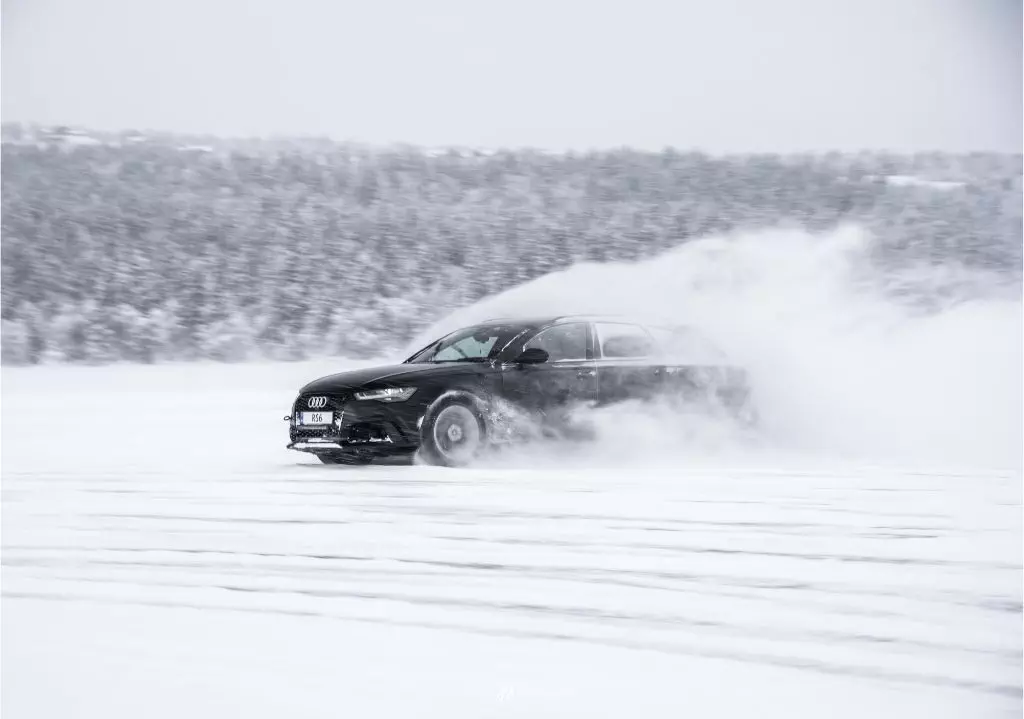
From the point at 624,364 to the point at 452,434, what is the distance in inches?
70.2

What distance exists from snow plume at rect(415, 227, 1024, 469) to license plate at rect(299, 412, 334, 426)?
236 centimetres

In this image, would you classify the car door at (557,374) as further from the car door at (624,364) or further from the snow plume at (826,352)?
the snow plume at (826,352)

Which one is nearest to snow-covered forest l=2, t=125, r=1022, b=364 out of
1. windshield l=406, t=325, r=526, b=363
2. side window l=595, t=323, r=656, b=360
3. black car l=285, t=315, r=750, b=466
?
windshield l=406, t=325, r=526, b=363

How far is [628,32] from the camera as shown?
16516 millimetres

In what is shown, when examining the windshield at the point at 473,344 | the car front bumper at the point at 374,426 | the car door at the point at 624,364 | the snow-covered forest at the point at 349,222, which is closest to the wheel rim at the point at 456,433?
the car front bumper at the point at 374,426

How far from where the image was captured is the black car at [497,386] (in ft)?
32.6

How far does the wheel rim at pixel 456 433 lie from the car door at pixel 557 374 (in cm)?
43

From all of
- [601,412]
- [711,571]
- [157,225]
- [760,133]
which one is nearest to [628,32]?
[601,412]

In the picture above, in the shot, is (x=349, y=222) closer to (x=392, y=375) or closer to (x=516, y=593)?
(x=392, y=375)

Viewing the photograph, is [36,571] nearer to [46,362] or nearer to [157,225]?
[46,362]

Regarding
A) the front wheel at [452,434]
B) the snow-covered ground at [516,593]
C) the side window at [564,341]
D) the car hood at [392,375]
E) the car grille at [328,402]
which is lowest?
the snow-covered ground at [516,593]

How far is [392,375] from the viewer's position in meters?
10.1

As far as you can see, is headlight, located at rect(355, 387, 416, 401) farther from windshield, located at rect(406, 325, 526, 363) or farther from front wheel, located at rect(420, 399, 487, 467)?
windshield, located at rect(406, 325, 526, 363)

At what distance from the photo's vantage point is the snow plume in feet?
37.6
